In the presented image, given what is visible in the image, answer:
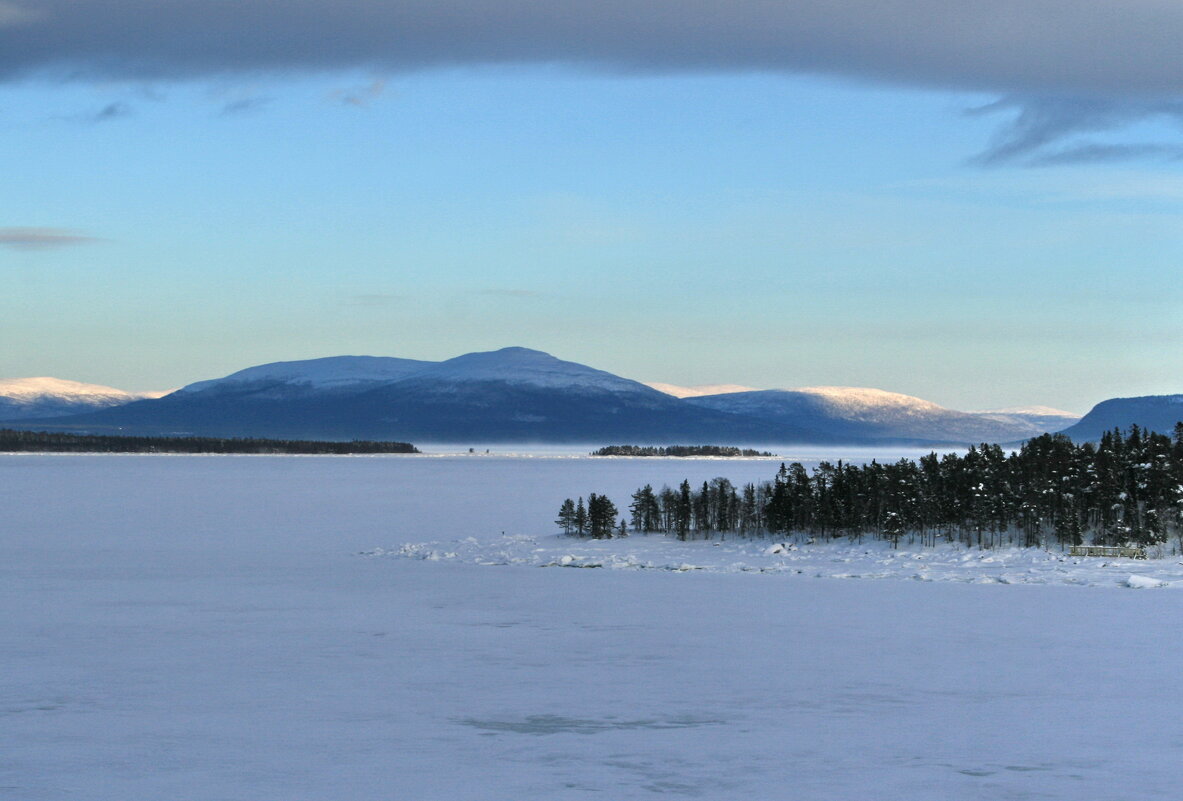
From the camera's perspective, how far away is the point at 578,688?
24.6 metres

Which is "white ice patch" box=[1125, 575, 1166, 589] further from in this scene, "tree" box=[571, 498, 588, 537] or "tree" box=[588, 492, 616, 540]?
"tree" box=[571, 498, 588, 537]

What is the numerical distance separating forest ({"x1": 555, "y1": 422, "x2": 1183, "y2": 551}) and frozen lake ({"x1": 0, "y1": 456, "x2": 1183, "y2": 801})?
22618 millimetres

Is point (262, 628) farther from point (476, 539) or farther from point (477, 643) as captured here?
point (476, 539)

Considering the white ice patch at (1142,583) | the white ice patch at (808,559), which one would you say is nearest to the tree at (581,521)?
the white ice patch at (808,559)

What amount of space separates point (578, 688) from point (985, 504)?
163 feet

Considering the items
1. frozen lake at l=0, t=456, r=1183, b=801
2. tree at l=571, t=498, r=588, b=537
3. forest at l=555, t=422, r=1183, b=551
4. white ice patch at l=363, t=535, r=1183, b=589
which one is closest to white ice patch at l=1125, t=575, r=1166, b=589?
white ice patch at l=363, t=535, r=1183, b=589

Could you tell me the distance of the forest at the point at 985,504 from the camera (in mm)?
66500

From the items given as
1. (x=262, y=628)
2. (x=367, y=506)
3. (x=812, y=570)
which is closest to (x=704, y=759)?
(x=262, y=628)

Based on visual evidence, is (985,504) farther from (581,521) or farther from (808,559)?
(581,521)

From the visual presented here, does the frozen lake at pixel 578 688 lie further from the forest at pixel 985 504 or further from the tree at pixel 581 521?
the tree at pixel 581 521

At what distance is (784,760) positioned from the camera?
1892cm

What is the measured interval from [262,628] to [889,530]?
1682 inches

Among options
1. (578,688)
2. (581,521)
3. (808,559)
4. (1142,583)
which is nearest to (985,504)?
(808,559)

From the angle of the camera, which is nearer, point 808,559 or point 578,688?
point 578,688
